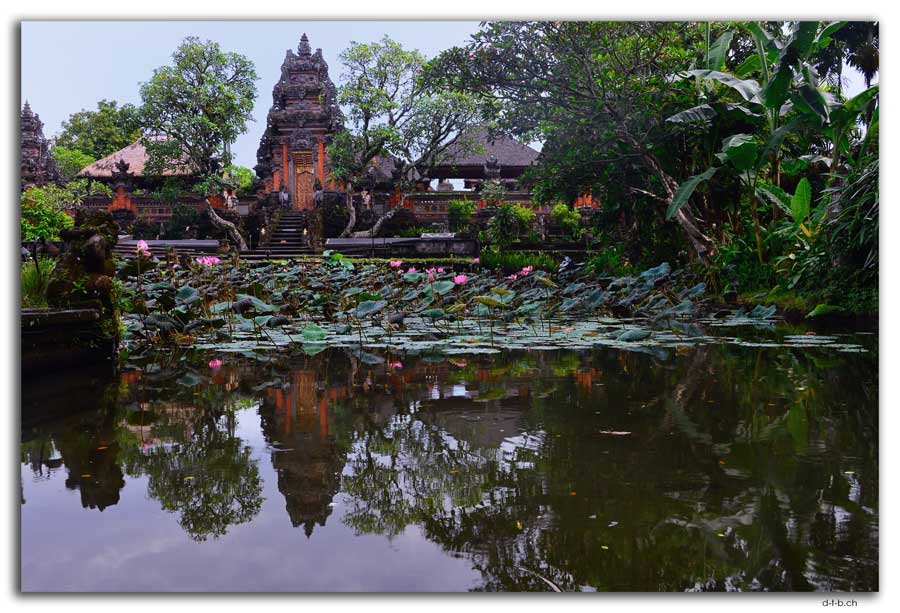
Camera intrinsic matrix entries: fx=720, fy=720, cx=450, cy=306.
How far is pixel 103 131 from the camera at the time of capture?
72.8 feet

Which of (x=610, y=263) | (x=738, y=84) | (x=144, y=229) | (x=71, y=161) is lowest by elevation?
(x=610, y=263)

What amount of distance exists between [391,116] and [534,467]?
61.0 feet

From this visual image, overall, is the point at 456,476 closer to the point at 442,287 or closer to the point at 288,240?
Answer: the point at 442,287

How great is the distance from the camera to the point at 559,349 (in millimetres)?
4961

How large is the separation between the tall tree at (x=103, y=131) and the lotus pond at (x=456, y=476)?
16.5 metres

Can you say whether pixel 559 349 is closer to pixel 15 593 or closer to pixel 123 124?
pixel 15 593

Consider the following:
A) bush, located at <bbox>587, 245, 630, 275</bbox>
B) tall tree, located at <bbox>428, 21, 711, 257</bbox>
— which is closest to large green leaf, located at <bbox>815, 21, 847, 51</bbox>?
tall tree, located at <bbox>428, 21, 711, 257</bbox>

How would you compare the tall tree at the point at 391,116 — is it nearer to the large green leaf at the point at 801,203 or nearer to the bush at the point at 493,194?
the bush at the point at 493,194

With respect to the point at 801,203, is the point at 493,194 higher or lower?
higher

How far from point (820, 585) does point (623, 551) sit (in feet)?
1.32

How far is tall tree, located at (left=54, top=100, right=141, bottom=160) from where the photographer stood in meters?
18.6

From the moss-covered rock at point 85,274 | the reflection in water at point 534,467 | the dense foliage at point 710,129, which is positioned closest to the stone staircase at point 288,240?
the dense foliage at point 710,129

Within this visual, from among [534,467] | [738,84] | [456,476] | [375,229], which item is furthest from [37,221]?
[375,229]

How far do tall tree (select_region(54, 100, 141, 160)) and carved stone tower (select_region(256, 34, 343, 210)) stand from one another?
170 inches
